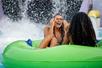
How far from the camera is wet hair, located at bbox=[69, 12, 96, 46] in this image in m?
4.17

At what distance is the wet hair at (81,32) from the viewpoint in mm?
4168

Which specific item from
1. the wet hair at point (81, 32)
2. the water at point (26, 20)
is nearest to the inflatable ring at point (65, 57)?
the wet hair at point (81, 32)

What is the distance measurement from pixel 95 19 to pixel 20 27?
82.3 inches

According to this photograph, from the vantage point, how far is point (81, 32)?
4168 millimetres

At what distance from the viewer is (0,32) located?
8938 mm

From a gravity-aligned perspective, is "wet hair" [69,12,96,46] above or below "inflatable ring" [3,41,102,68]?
above

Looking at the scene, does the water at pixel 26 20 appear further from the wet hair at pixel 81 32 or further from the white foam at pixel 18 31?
the wet hair at pixel 81 32

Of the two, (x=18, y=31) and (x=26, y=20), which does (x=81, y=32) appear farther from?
(x=26, y=20)

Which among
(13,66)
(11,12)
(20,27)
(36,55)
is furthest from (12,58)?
(11,12)

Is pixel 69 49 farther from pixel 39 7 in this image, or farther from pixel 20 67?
pixel 39 7

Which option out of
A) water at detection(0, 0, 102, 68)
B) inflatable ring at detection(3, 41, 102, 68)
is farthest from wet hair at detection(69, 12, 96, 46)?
water at detection(0, 0, 102, 68)

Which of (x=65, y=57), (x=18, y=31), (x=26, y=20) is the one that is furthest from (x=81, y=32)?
(x=26, y=20)

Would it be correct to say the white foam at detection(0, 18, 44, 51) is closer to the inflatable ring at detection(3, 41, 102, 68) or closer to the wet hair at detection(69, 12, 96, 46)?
the inflatable ring at detection(3, 41, 102, 68)

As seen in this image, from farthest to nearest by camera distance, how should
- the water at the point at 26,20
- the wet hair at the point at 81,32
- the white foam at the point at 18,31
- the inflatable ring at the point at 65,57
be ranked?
the water at the point at 26,20 → the white foam at the point at 18,31 → the wet hair at the point at 81,32 → the inflatable ring at the point at 65,57
